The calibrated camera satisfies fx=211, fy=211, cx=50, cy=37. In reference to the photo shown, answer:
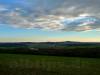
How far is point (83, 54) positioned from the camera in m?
61.7

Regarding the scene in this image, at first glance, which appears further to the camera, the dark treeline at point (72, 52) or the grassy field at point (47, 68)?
the dark treeline at point (72, 52)

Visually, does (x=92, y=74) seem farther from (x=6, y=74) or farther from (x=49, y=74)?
(x=6, y=74)

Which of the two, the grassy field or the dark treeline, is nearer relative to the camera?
the grassy field

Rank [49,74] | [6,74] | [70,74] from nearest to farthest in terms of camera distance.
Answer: [6,74], [49,74], [70,74]

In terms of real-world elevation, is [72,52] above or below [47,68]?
below

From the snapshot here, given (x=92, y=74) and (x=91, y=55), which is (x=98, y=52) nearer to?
(x=91, y=55)

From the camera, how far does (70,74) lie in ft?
65.8

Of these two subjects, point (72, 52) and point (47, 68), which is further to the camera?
point (72, 52)

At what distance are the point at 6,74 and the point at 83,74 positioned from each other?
328 inches

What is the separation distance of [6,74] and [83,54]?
1909 inches

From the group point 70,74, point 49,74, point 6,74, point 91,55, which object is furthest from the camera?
point 91,55

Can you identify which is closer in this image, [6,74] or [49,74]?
[6,74]

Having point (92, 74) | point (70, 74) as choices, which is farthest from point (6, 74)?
point (92, 74)

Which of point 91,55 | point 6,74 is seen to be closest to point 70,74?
point 6,74
